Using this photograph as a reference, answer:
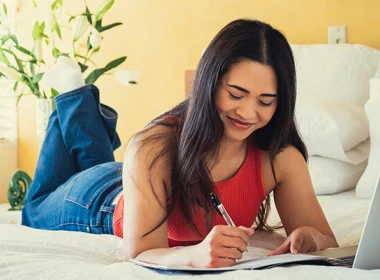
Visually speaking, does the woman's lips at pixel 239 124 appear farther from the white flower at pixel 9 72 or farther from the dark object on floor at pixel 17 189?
the white flower at pixel 9 72

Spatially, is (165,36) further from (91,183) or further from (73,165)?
(91,183)

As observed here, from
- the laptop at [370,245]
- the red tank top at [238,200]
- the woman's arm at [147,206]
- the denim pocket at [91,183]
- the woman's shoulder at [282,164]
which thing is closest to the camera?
the laptop at [370,245]

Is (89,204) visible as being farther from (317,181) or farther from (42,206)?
(317,181)

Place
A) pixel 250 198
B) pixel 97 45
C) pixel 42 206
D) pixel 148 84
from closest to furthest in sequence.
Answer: pixel 250 198 → pixel 42 206 → pixel 97 45 → pixel 148 84

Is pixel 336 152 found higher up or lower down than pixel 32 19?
lower down

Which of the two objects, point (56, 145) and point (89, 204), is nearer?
point (89, 204)

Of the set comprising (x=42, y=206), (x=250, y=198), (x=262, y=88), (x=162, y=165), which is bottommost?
(x=42, y=206)

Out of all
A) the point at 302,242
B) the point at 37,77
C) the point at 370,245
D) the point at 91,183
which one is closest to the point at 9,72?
the point at 37,77

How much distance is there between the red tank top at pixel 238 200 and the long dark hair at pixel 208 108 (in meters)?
0.04

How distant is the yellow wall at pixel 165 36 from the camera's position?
2770 millimetres

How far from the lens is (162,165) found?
136 centimetres

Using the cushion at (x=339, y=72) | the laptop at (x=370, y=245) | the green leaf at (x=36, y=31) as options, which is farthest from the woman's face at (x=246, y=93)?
the green leaf at (x=36, y=31)

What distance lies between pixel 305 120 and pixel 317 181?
0.20 m

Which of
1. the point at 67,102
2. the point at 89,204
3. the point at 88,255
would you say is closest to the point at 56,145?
the point at 67,102
